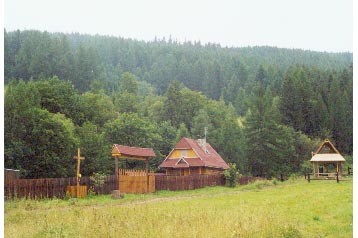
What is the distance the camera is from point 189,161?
5025cm

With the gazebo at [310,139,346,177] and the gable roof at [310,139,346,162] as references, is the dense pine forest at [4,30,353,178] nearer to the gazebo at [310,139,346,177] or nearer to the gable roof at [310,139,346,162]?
the gable roof at [310,139,346,162]

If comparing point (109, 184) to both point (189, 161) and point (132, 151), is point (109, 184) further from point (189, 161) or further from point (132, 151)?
point (189, 161)

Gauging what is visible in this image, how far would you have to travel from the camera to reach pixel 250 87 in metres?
118

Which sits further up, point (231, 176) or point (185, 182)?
point (185, 182)

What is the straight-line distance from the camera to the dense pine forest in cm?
3778

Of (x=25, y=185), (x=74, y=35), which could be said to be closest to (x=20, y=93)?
(x=25, y=185)

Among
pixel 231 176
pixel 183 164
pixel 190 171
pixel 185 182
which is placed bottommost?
pixel 190 171

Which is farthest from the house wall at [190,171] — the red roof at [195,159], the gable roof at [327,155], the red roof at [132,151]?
the red roof at [132,151]

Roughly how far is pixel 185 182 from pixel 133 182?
6833 mm

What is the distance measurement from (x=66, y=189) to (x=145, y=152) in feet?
23.6

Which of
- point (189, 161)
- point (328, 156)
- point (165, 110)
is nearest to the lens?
point (328, 156)

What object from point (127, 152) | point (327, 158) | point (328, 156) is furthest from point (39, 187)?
point (328, 156)

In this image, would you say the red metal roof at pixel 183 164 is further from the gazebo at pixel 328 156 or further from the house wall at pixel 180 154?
the gazebo at pixel 328 156

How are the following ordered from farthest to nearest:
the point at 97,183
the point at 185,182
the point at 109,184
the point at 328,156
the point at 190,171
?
the point at 190,171 < the point at 328,156 < the point at 185,182 < the point at 109,184 < the point at 97,183
